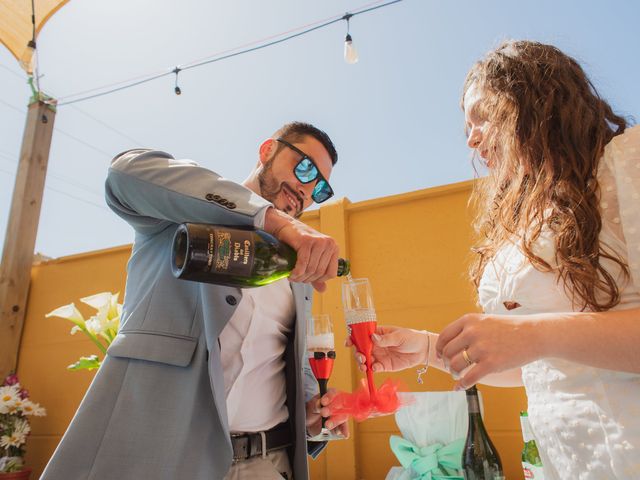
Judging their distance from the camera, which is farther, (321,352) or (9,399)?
(9,399)

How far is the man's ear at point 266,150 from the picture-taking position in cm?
194

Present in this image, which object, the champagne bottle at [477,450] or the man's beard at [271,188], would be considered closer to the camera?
the man's beard at [271,188]

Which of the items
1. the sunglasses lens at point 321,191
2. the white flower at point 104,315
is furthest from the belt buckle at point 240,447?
the white flower at point 104,315

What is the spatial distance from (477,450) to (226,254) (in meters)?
1.74

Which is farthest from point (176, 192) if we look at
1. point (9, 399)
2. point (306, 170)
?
point (9, 399)

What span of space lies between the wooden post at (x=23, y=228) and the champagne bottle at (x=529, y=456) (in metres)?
4.06

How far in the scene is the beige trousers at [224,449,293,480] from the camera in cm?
118

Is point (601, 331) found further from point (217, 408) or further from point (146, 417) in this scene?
point (146, 417)

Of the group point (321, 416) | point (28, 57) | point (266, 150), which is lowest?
point (321, 416)

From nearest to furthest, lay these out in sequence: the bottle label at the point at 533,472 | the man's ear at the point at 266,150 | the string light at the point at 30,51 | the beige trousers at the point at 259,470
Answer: the beige trousers at the point at 259,470 < the bottle label at the point at 533,472 < the man's ear at the point at 266,150 < the string light at the point at 30,51

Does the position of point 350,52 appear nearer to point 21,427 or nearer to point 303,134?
point 303,134

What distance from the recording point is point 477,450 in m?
1.99

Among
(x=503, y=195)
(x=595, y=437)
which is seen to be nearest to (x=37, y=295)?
(x=503, y=195)

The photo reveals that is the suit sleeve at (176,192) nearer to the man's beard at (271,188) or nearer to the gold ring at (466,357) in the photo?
the gold ring at (466,357)
